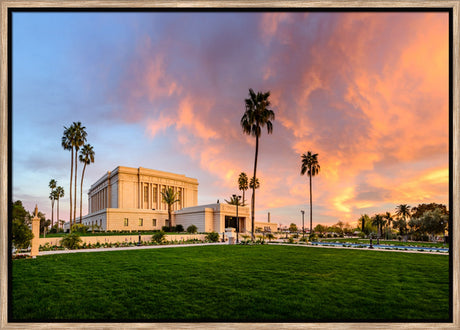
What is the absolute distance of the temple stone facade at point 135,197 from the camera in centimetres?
4056

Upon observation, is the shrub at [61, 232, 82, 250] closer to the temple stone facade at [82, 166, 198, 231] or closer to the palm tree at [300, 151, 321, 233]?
the temple stone facade at [82, 166, 198, 231]

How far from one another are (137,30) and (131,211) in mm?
38155

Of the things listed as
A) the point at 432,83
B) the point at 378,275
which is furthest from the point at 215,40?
the point at 378,275

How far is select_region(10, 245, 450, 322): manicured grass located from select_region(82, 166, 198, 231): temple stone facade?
104 feet

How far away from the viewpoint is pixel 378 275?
8828mm

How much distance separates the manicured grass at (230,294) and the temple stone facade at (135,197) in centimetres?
3185

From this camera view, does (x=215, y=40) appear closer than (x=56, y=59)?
No

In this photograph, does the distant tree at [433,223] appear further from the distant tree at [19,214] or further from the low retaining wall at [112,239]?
the distant tree at [19,214]

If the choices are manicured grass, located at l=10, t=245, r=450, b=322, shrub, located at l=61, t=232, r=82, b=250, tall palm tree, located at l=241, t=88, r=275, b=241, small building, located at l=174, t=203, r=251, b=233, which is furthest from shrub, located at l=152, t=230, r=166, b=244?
small building, located at l=174, t=203, r=251, b=233

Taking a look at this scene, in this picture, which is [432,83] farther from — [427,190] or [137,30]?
[137,30]

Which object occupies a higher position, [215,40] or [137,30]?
[215,40]

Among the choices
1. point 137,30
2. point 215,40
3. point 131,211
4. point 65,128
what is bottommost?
point 131,211

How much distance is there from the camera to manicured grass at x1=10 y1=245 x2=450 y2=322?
204 inches

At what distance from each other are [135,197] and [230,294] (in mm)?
47790
